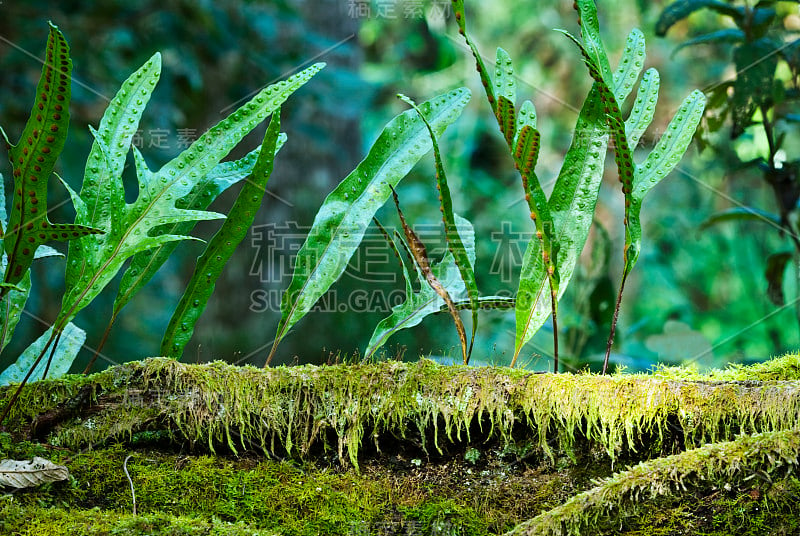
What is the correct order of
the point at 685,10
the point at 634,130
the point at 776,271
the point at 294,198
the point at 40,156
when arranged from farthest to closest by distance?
1. the point at 294,198
2. the point at 685,10
3. the point at 776,271
4. the point at 634,130
5. the point at 40,156

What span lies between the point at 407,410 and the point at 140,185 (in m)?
0.68

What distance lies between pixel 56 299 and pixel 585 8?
3.24 meters

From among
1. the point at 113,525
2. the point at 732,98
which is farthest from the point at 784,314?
the point at 113,525

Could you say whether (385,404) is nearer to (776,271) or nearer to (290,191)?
(776,271)

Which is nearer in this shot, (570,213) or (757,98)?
(570,213)

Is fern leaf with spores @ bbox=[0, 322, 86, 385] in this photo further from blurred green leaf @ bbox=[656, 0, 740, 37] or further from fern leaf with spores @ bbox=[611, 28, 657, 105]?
blurred green leaf @ bbox=[656, 0, 740, 37]

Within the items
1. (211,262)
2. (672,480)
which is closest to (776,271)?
(672,480)

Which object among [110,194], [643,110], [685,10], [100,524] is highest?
[685,10]

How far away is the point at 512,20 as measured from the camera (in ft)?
21.9

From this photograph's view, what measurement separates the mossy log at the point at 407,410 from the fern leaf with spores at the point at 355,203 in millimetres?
236

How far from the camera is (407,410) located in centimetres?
108

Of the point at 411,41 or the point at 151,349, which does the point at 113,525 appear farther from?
the point at 411,41

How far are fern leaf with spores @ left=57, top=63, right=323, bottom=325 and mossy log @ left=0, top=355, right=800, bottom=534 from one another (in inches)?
7.7

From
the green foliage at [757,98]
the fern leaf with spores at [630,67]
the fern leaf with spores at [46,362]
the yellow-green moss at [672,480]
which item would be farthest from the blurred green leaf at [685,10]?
the fern leaf with spores at [46,362]
